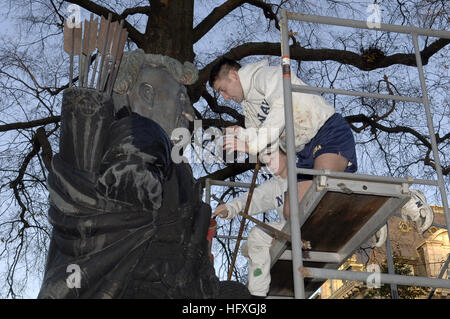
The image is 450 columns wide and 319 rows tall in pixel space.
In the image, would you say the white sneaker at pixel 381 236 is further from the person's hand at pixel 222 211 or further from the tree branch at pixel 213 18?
the tree branch at pixel 213 18

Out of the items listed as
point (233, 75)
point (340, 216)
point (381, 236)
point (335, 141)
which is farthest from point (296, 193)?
point (381, 236)

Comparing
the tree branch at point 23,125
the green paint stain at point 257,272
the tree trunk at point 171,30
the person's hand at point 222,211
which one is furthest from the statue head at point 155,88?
the tree branch at point 23,125

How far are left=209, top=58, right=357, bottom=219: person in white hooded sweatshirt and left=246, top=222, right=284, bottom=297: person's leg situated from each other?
0.92ft

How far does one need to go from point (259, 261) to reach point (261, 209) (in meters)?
0.68

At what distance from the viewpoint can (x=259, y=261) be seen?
13.1ft

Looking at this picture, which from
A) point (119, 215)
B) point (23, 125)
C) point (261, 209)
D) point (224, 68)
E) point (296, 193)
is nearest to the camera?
point (119, 215)

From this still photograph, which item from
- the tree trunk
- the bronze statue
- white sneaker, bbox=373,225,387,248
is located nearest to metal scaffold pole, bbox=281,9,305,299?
the bronze statue

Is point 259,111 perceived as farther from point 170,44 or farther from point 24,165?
point 24,165

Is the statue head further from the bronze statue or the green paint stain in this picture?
the green paint stain

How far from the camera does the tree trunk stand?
5.80 m

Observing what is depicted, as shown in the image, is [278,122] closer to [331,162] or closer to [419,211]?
[331,162]
